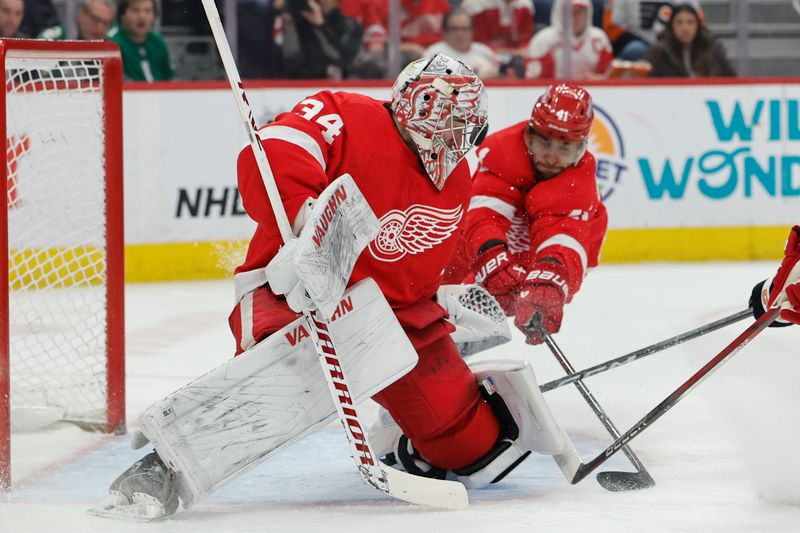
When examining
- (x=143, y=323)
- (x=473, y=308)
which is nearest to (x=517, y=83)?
(x=143, y=323)

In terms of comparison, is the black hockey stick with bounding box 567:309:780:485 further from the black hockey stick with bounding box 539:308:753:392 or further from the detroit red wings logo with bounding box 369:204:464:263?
the detroit red wings logo with bounding box 369:204:464:263

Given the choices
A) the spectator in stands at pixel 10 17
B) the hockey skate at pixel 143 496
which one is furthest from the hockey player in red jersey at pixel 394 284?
the spectator in stands at pixel 10 17

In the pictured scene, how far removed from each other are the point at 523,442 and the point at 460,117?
0.70 meters

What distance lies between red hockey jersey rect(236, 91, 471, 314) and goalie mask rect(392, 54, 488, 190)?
47 mm

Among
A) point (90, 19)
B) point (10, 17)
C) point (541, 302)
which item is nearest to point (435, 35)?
point (90, 19)

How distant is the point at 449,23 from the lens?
624cm

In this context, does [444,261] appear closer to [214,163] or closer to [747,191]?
[214,163]

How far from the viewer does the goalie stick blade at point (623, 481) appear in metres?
2.69

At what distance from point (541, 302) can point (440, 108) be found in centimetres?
72

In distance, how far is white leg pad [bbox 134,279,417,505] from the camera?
7.88ft

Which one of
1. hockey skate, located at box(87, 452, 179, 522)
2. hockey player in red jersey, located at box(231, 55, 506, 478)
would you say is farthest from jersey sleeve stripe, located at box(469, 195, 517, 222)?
hockey skate, located at box(87, 452, 179, 522)

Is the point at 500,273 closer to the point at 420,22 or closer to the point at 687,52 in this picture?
the point at 420,22

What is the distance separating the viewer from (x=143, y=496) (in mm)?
2383

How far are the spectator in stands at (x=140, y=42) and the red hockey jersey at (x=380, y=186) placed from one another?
344 centimetres
